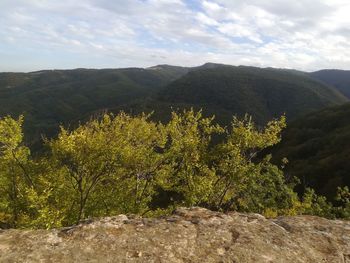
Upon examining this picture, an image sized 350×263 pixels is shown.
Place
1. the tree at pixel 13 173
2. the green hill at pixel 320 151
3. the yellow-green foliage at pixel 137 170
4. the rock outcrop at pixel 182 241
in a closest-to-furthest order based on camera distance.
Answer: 1. the rock outcrop at pixel 182 241
2. the yellow-green foliage at pixel 137 170
3. the tree at pixel 13 173
4. the green hill at pixel 320 151

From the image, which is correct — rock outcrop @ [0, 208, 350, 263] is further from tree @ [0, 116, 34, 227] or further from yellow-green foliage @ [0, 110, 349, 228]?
tree @ [0, 116, 34, 227]

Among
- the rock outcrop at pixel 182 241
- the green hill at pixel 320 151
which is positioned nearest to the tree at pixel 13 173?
the rock outcrop at pixel 182 241

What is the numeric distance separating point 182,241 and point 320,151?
12593 centimetres

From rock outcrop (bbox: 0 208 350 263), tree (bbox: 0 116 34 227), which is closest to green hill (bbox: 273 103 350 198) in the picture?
tree (bbox: 0 116 34 227)

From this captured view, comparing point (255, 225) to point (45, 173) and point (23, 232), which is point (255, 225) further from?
point (45, 173)

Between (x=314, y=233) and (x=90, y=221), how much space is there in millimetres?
10863

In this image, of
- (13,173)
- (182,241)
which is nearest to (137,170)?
(13,173)

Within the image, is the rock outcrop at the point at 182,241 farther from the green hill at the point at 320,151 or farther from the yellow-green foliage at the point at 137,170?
the green hill at the point at 320,151

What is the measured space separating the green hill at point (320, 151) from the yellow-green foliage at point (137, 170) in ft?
183

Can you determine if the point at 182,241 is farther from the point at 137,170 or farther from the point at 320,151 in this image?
the point at 320,151

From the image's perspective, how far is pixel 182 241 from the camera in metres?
16.0

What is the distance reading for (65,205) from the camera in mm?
35562

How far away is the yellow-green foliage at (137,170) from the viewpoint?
32.3 metres

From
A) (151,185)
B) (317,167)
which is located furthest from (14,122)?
(317,167)
